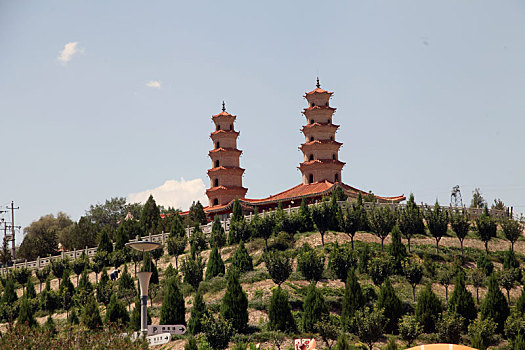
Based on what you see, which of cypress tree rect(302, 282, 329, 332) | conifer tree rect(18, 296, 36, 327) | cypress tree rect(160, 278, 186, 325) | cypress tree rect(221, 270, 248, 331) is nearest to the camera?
cypress tree rect(302, 282, 329, 332)

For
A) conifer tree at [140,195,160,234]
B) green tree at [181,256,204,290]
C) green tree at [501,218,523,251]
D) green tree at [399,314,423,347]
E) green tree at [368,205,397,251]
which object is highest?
conifer tree at [140,195,160,234]

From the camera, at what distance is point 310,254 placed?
4178 cm

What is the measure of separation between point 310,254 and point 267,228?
786 centimetres

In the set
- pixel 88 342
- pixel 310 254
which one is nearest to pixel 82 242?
pixel 310 254

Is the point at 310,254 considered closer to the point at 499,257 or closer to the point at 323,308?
the point at 323,308

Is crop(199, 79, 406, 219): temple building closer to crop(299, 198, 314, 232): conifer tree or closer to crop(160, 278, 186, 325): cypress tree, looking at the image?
crop(299, 198, 314, 232): conifer tree

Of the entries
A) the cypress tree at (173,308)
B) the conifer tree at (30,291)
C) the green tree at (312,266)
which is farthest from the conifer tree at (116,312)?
the conifer tree at (30,291)

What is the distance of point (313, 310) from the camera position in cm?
3612

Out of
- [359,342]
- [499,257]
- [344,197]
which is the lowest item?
[359,342]

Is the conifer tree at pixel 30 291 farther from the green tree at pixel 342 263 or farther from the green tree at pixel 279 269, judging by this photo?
the green tree at pixel 342 263

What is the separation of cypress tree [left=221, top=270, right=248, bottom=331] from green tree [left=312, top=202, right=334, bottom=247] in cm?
1209

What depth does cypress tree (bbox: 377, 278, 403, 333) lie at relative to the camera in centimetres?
3638

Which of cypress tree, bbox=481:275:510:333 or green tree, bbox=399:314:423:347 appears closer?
green tree, bbox=399:314:423:347

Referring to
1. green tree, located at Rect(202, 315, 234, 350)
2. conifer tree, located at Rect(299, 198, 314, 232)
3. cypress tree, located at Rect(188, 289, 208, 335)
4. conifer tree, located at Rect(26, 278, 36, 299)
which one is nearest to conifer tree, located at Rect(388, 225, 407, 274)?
conifer tree, located at Rect(299, 198, 314, 232)
